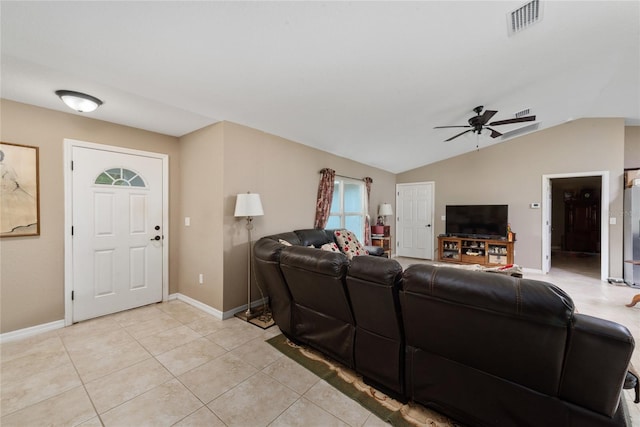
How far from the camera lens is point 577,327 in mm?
1096

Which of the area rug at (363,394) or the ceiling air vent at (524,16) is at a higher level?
the ceiling air vent at (524,16)

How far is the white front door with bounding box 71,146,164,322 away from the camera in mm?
2873

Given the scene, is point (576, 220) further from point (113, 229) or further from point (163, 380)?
point (113, 229)

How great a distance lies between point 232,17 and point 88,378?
2.85 metres

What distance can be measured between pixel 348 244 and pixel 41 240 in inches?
150

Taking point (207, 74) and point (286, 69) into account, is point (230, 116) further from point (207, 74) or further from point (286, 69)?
point (286, 69)

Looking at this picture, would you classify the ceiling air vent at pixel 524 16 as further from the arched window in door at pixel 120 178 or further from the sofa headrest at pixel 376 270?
the arched window in door at pixel 120 178

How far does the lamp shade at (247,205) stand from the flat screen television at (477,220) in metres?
5.00

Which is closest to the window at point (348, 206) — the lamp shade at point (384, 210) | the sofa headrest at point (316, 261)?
the lamp shade at point (384, 210)

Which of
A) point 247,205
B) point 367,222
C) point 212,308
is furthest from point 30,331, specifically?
point 367,222

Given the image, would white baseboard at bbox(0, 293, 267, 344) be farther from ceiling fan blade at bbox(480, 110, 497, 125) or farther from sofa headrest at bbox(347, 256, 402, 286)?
ceiling fan blade at bbox(480, 110, 497, 125)

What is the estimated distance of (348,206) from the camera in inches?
213

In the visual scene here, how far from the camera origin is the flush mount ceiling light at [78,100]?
7.50 feet

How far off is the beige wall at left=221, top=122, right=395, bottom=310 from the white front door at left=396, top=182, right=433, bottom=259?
3057 mm
